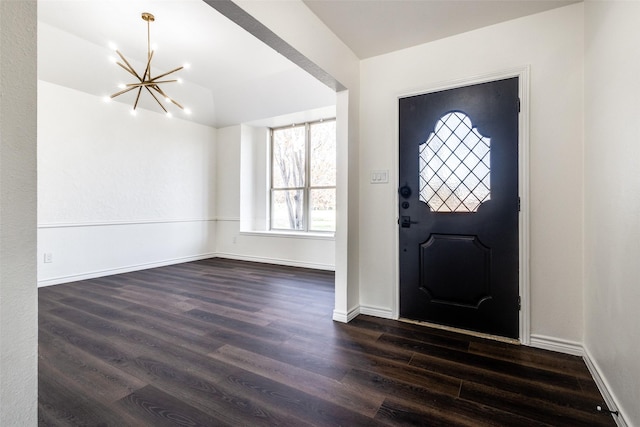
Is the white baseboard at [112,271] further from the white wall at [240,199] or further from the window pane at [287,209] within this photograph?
the window pane at [287,209]

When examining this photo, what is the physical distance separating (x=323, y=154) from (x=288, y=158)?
0.82 metres

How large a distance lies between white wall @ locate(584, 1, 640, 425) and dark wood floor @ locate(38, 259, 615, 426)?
0.92 feet

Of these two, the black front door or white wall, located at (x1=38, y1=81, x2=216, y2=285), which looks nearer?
the black front door

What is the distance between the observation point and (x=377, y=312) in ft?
9.19

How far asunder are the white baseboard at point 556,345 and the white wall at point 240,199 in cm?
363

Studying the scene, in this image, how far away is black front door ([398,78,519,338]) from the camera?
2268mm

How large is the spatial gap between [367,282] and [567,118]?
202cm

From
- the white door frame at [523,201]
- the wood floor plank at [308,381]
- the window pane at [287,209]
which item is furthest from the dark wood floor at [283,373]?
the window pane at [287,209]

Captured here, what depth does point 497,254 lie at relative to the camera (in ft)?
7.57

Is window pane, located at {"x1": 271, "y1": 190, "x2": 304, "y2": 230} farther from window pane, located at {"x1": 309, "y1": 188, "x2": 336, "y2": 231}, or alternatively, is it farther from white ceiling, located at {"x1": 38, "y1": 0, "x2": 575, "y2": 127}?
white ceiling, located at {"x1": 38, "y1": 0, "x2": 575, "y2": 127}

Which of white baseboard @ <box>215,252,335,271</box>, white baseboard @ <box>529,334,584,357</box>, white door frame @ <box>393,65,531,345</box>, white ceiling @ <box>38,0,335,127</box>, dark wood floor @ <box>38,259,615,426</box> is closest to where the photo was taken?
dark wood floor @ <box>38,259,615,426</box>

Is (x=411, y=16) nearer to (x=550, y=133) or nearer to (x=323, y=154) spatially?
(x=550, y=133)

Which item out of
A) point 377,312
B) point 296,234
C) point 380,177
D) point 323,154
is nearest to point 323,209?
point 296,234

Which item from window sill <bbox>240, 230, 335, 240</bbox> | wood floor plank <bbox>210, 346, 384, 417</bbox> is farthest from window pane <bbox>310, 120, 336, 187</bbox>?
wood floor plank <bbox>210, 346, 384, 417</bbox>
